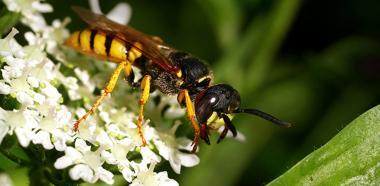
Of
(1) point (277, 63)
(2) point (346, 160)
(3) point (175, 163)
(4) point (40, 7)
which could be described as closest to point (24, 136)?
(3) point (175, 163)

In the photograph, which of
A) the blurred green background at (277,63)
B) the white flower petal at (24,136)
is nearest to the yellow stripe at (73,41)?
the white flower petal at (24,136)

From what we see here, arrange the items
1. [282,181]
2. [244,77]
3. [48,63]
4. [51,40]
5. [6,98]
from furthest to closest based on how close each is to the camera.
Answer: [244,77] → [51,40] → [48,63] → [6,98] → [282,181]

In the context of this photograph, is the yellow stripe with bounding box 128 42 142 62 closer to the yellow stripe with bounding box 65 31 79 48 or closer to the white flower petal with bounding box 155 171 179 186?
the yellow stripe with bounding box 65 31 79 48

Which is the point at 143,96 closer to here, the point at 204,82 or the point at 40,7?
the point at 204,82

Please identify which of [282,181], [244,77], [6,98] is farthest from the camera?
[244,77]

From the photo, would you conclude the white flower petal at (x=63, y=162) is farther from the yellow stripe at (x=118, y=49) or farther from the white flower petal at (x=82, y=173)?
the yellow stripe at (x=118, y=49)

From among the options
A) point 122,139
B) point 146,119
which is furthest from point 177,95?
point 122,139

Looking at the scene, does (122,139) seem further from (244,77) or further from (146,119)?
(244,77)
